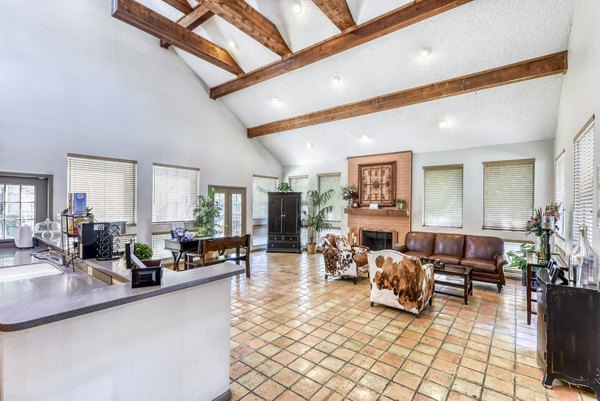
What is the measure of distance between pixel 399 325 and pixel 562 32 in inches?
170

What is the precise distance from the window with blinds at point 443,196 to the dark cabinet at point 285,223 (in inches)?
132

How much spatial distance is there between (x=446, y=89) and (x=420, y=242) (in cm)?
301

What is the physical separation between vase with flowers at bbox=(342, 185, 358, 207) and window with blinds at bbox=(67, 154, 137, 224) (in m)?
4.96

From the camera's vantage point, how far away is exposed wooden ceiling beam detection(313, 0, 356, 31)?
387 cm

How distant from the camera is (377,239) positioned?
7633 millimetres

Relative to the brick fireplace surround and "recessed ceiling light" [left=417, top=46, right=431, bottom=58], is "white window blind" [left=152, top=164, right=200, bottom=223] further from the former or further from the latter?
"recessed ceiling light" [left=417, top=46, right=431, bottom=58]

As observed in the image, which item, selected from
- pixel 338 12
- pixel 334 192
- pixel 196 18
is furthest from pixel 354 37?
pixel 334 192

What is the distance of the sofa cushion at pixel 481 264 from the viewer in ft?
15.9

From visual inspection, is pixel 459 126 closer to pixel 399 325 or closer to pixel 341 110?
pixel 341 110

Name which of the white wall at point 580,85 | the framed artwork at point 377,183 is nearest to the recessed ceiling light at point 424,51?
the white wall at point 580,85

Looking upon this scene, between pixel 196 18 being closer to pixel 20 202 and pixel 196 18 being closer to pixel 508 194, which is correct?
pixel 20 202

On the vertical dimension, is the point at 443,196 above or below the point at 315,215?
above

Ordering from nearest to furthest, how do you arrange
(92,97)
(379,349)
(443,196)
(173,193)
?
(379,349), (92,97), (173,193), (443,196)

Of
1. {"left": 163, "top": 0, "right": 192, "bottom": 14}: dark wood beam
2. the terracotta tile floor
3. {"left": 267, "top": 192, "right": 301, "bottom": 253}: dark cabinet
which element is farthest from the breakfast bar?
{"left": 267, "top": 192, "right": 301, "bottom": 253}: dark cabinet
